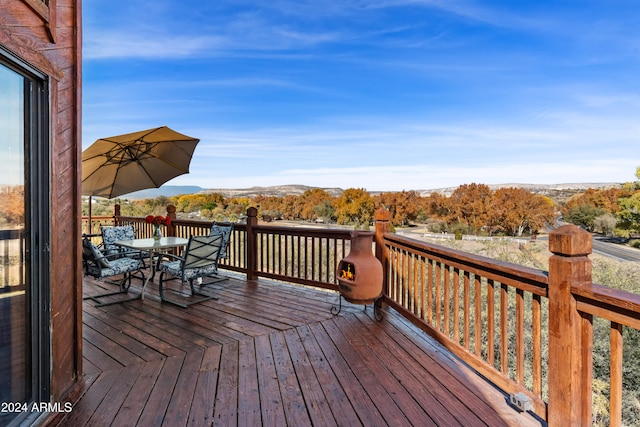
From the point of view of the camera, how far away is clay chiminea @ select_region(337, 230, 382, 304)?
129 inches

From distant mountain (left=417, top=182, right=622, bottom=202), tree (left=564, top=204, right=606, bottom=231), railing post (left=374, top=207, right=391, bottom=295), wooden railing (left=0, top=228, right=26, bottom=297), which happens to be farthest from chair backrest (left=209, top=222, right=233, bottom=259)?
distant mountain (left=417, top=182, right=622, bottom=202)

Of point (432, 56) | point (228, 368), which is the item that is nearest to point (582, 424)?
point (228, 368)

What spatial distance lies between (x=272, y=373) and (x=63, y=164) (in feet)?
6.36

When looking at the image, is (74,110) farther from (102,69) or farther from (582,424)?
(102,69)

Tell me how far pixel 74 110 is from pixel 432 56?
439 inches

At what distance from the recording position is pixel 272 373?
2.39 m

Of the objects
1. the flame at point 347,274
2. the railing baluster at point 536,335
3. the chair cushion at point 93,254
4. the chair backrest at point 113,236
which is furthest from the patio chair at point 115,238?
the railing baluster at point 536,335

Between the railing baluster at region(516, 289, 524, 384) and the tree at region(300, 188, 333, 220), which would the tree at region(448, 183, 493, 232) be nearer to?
the tree at region(300, 188, 333, 220)

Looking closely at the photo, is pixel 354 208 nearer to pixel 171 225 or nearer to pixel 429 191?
pixel 429 191

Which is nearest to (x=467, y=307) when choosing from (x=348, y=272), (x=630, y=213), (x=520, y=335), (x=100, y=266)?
(x=520, y=335)

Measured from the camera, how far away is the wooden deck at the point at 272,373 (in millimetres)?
1881

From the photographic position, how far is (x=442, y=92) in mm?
13492

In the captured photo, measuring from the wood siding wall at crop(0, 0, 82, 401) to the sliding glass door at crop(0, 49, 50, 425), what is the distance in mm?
52

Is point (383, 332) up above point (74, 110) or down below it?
below
